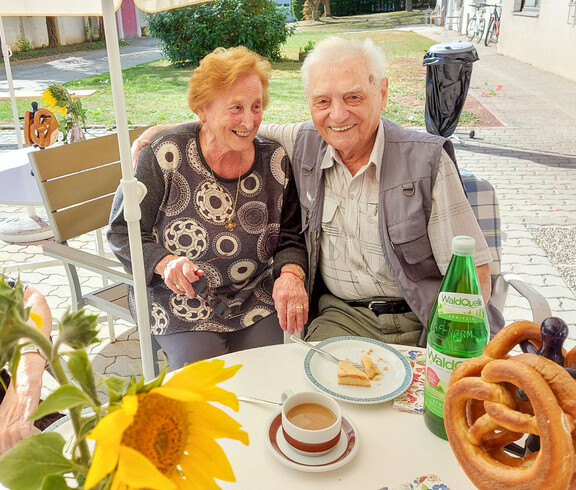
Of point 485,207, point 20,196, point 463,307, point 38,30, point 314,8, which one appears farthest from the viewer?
point 314,8

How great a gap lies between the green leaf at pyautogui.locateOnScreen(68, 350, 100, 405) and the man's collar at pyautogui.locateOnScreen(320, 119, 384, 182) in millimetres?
1504

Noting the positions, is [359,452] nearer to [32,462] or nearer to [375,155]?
[32,462]

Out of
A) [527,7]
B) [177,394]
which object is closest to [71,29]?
[527,7]

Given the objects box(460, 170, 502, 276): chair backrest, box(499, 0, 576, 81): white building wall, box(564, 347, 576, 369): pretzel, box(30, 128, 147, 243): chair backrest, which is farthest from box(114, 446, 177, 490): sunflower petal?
box(499, 0, 576, 81): white building wall

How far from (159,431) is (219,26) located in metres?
13.3

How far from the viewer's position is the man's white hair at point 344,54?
192 centimetres

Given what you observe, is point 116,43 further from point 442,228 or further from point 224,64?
point 442,228

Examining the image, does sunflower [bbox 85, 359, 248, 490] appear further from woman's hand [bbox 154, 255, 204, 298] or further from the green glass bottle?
woman's hand [bbox 154, 255, 204, 298]

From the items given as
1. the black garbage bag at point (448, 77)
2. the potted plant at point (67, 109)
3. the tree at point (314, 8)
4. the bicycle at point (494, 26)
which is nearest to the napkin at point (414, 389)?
the potted plant at point (67, 109)

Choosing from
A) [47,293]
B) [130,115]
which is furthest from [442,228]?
[130,115]

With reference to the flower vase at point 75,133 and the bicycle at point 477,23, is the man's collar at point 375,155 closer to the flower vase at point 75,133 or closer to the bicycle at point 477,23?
the flower vase at point 75,133

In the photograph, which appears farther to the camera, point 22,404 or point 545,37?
point 545,37

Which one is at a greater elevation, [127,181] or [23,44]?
[127,181]

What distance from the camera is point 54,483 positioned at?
1.65 ft
